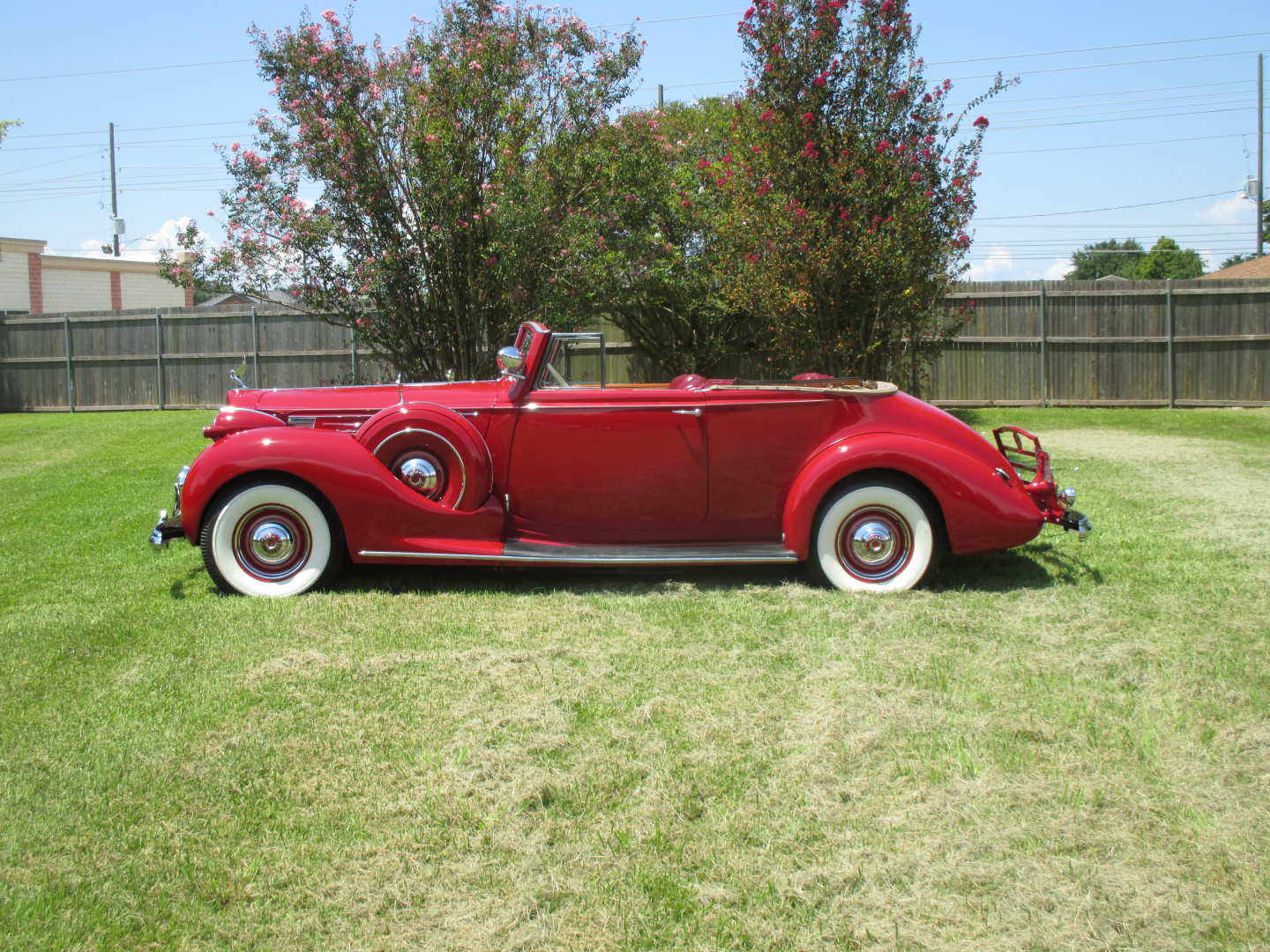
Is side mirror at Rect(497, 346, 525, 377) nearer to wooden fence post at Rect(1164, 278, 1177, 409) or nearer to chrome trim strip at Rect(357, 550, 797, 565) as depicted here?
chrome trim strip at Rect(357, 550, 797, 565)

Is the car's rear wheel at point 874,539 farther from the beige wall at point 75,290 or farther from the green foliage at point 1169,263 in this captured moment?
the green foliage at point 1169,263

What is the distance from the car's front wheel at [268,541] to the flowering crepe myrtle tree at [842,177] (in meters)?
7.38

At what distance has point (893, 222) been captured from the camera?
11.3 m

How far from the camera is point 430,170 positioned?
457 inches

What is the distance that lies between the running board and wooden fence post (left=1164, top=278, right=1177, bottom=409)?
A: 14535mm

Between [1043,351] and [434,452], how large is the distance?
579 inches

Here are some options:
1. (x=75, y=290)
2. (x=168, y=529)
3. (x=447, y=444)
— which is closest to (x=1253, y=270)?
(x=447, y=444)

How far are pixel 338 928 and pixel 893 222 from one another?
33.1ft

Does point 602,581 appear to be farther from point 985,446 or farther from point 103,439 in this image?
point 103,439

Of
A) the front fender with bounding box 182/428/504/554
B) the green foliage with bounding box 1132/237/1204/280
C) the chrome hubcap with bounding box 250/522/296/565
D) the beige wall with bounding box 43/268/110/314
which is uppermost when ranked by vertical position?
the green foliage with bounding box 1132/237/1204/280

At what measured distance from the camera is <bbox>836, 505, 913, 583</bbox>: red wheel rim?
5672 mm

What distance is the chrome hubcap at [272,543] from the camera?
566cm

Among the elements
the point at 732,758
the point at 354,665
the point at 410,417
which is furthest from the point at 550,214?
the point at 732,758

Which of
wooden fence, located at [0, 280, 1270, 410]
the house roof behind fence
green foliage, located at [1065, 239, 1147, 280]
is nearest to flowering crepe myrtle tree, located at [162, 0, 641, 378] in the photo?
wooden fence, located at [0, 280, 1270, 410]
